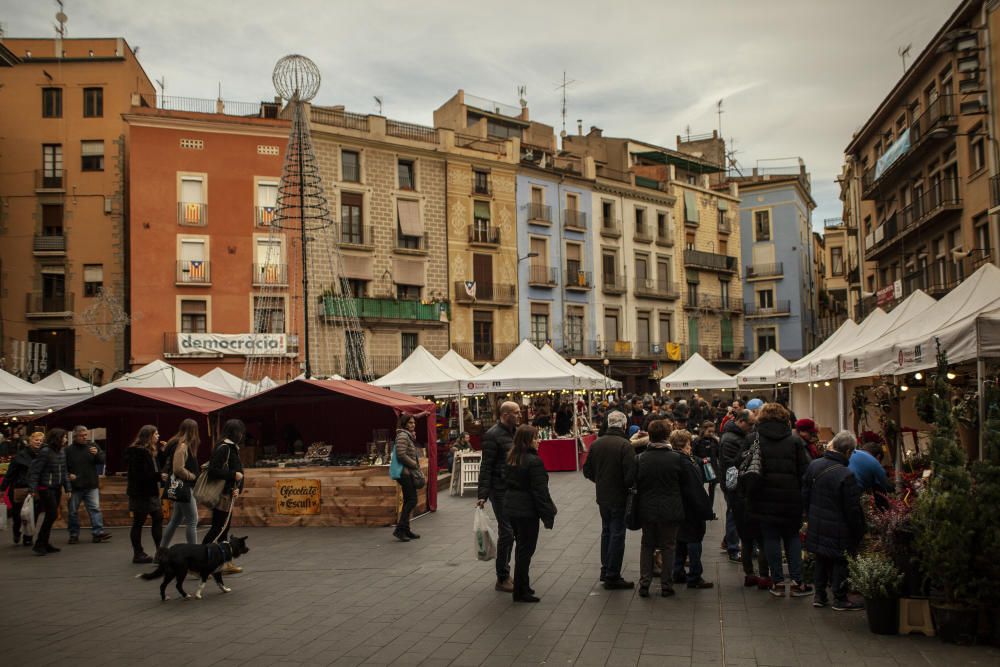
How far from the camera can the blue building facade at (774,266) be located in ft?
171

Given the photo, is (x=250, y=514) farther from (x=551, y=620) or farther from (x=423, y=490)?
(x=551, y=620)

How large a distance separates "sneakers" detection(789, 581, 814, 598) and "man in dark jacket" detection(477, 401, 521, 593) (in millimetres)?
2522

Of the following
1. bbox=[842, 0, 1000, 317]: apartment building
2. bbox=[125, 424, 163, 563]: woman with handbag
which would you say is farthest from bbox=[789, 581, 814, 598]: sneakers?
bbox=[842, 0, 1000, 317]: apartment building

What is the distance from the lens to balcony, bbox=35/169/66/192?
32.3m

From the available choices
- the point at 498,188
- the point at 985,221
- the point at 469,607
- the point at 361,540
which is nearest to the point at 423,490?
the point at 361,540

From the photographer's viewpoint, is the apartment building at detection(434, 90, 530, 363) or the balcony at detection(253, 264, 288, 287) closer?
the balcony at detection(253, 264, 288, 287)

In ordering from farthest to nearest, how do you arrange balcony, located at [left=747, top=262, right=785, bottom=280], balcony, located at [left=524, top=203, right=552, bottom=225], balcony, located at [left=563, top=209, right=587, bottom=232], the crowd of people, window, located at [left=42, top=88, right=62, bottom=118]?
balcony, located at [left=747, top=262, right=785, bottom=280]
balcony, located at [left=563, top=209, right=587, bottom=232]
balcony, located at [left=524, top=203, right=552, bottom=225]
window, located at [left=42, top=88, right=62, bottom=118]
the crowd of people

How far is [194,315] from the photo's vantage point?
3194 centimetres

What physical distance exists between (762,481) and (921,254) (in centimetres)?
2669

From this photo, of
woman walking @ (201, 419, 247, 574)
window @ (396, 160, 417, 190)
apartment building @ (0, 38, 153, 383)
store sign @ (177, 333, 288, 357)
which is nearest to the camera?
woman walking @ (201, 419, 247, 574)

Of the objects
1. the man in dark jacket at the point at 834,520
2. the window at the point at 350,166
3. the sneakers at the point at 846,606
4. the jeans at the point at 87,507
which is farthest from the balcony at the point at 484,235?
the sneakers at the point at 846,606

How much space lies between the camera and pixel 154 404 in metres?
14.0

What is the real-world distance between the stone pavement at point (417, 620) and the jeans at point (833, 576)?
20 cm

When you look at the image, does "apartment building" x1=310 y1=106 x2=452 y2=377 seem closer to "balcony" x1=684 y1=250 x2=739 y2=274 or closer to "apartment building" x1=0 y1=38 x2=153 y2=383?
"apartment building" x1=0 y1=38 x2=153 y2=383
